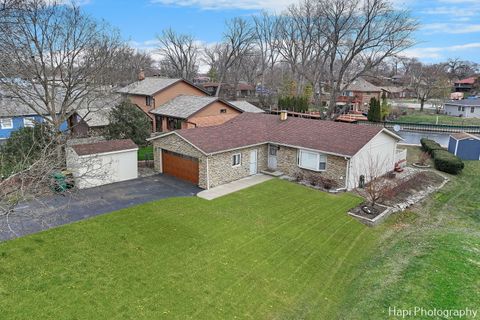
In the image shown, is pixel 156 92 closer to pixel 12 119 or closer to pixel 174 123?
pixel 174 123

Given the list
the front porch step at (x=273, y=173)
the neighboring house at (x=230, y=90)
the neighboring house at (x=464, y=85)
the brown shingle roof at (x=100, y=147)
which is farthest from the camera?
the neighboring house at (x=464, y=85)

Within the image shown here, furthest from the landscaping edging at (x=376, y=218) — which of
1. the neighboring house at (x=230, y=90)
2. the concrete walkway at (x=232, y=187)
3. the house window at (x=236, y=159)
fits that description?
the neighboring house at (x=230, y=90)

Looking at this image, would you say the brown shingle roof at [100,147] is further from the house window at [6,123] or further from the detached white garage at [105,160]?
the house window at [6,123]

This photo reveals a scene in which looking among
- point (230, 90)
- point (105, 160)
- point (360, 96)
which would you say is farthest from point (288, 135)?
point (230, 90)

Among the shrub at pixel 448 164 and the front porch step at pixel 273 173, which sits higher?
the shrub at pixel 448 164

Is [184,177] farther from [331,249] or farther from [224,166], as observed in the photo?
[331,249]

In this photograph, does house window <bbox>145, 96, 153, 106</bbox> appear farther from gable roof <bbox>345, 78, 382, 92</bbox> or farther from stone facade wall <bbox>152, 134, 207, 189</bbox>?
gable roof <bbox>345, 78, 382, 92</bbox>
